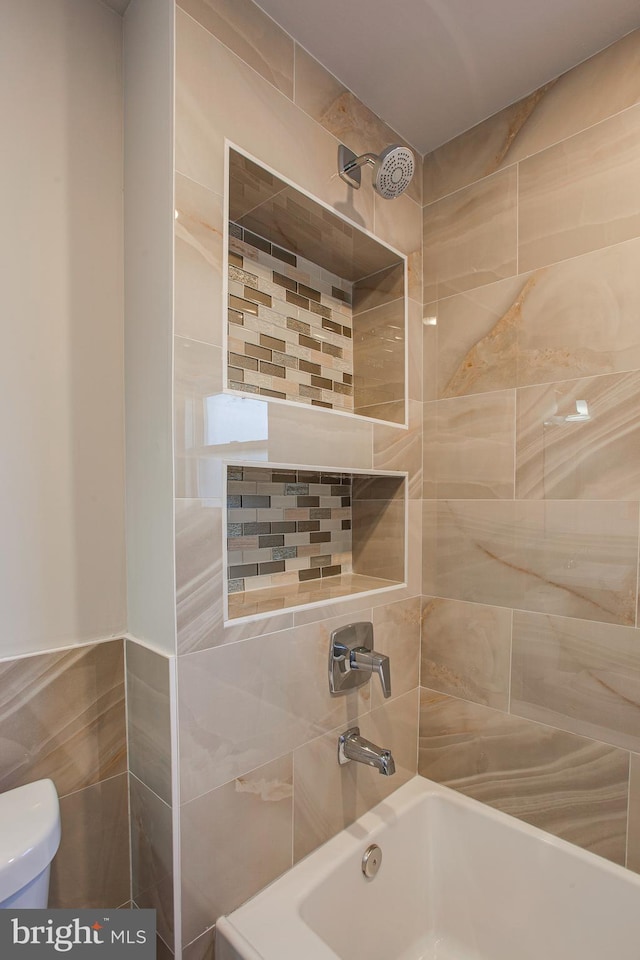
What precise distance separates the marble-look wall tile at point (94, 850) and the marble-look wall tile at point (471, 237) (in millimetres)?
1658

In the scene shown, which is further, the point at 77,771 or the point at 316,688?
the point at 316,688

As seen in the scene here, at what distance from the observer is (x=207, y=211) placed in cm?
103

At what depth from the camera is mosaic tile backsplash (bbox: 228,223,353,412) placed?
1.38 metres

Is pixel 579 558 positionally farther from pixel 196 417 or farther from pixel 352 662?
pixel 196 417

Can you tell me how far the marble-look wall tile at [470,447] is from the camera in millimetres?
1433

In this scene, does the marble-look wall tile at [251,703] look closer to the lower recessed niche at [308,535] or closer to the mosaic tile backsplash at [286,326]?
the lower recessed niche at [308,535]

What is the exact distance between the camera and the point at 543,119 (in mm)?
1358

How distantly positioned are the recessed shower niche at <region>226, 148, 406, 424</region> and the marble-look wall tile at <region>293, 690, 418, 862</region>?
35.9 inches

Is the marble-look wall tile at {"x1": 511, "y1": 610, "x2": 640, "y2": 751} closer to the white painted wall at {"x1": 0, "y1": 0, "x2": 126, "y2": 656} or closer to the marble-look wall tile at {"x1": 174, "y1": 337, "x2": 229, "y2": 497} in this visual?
the marble-look wall tile at {"x1": 174, "y1": 337, "x2": 229, "y2": 497}

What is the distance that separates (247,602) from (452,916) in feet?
3.65

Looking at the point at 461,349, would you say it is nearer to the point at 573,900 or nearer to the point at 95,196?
the point at 95,196

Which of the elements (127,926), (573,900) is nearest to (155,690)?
(127,926)

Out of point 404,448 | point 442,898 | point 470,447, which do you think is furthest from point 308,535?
point 442,898

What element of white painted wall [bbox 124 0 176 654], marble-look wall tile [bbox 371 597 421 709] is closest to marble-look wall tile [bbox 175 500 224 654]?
white painted wall [bbox 124 0 176 654]
